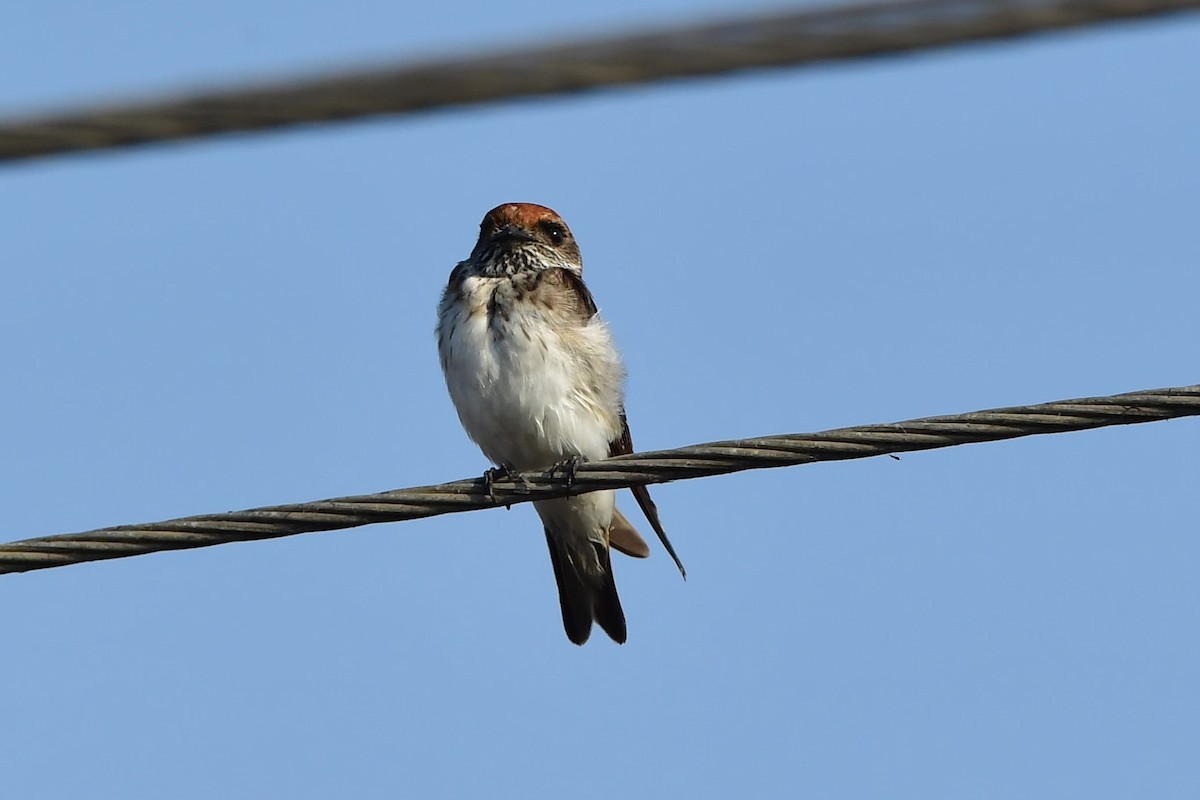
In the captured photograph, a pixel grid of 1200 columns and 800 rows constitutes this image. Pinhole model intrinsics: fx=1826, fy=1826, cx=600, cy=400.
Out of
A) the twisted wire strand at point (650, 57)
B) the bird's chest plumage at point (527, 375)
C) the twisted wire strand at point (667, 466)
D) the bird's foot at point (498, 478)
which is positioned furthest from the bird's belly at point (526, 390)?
the twisted wire strand at point (650, 57)

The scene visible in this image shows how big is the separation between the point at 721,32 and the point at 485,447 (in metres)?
4.53

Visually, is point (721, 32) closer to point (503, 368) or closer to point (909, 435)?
point (909, 435)

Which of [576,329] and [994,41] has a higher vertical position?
[576,329]

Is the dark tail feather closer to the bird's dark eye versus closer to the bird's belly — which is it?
the bird's belly

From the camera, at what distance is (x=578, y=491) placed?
5547mm

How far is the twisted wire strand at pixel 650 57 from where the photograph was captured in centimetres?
351

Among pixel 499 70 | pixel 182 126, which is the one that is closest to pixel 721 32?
pixel 499 70

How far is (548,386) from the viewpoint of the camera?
755 centimetres

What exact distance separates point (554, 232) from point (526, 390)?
4.48 ft

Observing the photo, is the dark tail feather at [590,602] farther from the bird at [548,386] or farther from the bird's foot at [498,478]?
the bird's foot at [498,478]

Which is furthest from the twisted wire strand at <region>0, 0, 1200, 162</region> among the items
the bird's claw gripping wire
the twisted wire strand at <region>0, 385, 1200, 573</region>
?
the bird's claw gripping wire

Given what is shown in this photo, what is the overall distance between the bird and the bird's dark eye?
0.16 metres

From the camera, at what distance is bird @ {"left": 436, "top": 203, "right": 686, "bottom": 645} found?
24.8ft

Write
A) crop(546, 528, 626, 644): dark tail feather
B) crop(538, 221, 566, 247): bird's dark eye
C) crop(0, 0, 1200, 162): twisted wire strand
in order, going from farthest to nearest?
1. crop(538, 221, 566, 247): bird's dark eye
2. crop(546, 528, 626, 644): dark tail feather
3. crop(0, 0, 1200, 162): twisted wire strand
